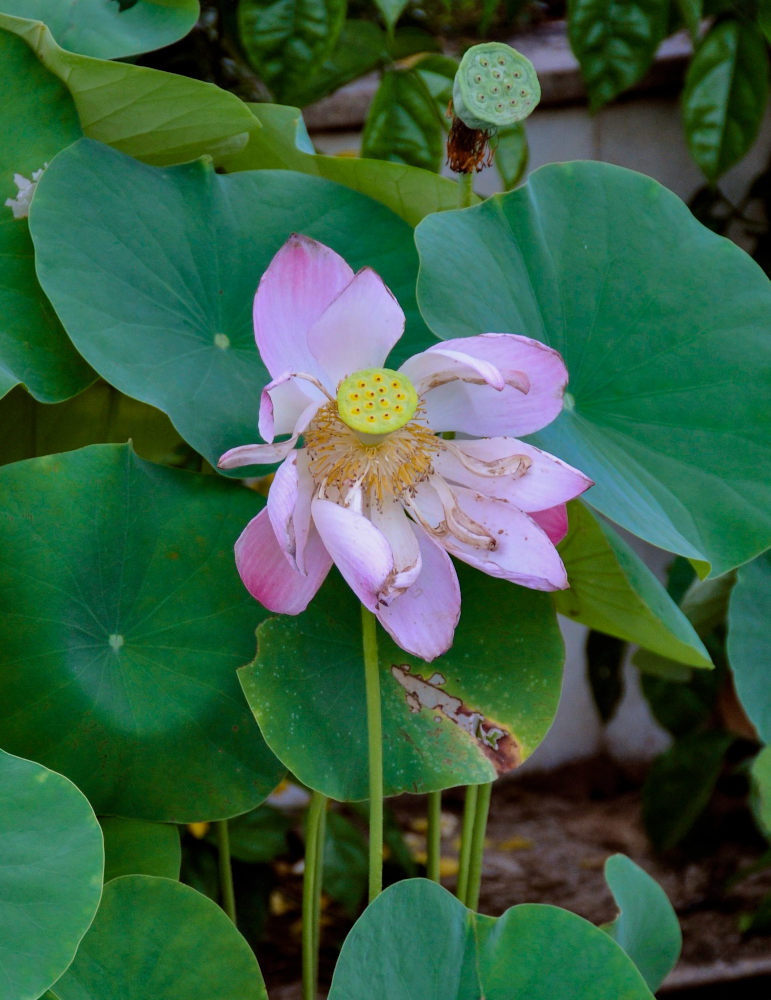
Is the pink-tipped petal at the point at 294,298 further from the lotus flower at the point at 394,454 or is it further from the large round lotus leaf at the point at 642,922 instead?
the large round lotus leaf at the point at 642,922

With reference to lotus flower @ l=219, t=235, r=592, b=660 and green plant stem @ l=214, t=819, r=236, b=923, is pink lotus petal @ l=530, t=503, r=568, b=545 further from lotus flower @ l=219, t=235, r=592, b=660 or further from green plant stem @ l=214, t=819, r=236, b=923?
green plant stem @ l=214, t=819, r=236, b=923

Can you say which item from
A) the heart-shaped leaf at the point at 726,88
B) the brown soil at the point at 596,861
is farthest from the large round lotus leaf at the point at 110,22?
the brown soil at the point at 596,861

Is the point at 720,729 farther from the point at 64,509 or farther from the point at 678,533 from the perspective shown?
the point at 64,509

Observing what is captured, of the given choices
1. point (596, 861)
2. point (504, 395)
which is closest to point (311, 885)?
point (504, 395)

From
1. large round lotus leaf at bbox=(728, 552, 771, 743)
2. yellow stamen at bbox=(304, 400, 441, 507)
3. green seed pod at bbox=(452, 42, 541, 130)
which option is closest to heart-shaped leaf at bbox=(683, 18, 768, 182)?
large round lotus leaf at bbox=(728, 552, 771, 743)

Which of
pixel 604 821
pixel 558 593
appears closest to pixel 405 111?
pixel 558 593

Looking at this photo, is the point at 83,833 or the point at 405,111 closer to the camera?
the point at 83,833
